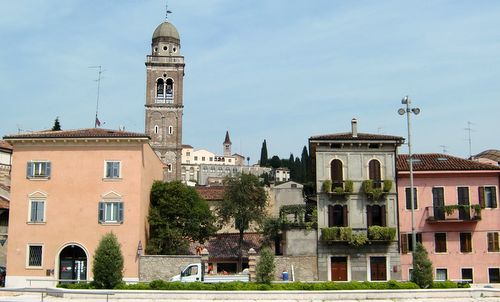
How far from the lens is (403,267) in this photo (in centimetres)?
4200

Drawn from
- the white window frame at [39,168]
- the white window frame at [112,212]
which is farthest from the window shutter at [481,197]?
the white window frame at [39,168]

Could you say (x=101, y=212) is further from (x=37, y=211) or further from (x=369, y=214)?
(x=369, y=214)

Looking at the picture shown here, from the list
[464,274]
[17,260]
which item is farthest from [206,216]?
[464,274]

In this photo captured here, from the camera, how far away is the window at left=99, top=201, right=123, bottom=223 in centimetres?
4194

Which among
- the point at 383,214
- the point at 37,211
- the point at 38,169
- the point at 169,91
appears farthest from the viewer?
the point at 169,91

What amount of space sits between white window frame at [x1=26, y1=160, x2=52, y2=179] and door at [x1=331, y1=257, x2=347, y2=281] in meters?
21.0

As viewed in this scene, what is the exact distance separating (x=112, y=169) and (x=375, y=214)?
18824mm

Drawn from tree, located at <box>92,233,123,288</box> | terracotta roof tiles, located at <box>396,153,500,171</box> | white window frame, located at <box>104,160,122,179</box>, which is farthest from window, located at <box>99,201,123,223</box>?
terracotta roof tiles, located at <box>396,153,500,171</box>

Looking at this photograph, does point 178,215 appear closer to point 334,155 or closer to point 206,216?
point 206,216

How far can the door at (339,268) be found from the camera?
41.8 m

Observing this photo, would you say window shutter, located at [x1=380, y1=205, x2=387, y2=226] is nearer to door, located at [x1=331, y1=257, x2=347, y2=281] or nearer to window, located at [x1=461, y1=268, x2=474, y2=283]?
door, located at [x1=331, y1=257, x2=347, y2=281]

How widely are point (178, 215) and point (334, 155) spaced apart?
12.7m

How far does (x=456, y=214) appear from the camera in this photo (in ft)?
138

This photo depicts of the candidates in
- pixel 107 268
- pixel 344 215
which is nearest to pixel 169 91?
pixel 344 215
